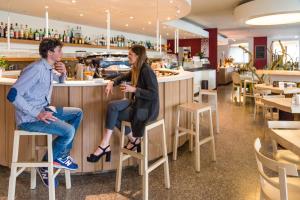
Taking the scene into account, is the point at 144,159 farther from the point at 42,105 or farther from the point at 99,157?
the point at 42,105

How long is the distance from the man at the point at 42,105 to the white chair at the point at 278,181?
5.69ft

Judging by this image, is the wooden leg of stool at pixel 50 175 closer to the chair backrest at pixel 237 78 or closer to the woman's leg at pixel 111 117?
the woman's leg at pixel 111 117

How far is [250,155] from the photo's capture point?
437 cm

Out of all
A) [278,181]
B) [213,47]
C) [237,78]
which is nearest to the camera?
[278,181]

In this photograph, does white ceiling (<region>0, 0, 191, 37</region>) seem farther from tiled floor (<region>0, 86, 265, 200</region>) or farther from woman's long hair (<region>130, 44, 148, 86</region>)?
tiled floor (<region>0, 86, 265, 200</region>)

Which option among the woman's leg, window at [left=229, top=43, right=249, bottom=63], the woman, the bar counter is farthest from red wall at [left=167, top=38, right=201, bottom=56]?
the woman's leg

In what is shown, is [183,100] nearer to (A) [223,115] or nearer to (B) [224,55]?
(A) [223,115]

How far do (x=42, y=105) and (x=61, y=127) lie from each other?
28 centimetres

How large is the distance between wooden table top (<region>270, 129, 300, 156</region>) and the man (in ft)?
5.87

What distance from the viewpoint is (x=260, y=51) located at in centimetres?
2072

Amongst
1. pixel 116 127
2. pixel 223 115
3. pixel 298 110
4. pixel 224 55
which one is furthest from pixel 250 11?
pixel 224 55

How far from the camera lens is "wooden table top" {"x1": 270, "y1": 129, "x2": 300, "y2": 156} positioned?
2.05m

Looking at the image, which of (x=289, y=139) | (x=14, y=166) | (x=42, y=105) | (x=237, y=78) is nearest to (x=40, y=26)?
(x=42, y=105)

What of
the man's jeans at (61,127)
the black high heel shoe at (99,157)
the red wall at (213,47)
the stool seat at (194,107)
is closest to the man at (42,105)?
the man's jeans at (61,127)
